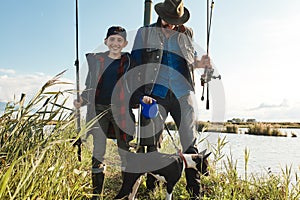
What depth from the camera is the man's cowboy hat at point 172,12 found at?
3027 mm

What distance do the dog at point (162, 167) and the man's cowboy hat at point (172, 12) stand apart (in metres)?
1.27

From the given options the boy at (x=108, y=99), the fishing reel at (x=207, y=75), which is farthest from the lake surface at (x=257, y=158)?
the boy at (x=108, y=99)

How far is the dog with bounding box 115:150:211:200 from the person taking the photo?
268 centimetres

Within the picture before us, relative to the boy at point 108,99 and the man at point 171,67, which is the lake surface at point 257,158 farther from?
the boy at point 108,99

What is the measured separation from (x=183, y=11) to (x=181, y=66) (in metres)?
0.55

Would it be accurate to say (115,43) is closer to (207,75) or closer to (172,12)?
(172,12)

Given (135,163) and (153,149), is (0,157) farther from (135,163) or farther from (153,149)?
(153,149)

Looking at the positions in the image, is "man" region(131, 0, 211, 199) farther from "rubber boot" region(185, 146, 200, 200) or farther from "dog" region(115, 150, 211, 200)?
"dog" region(115, 150, 211, 200)

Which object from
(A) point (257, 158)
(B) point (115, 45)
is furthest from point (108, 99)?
(A) point (257, 158)

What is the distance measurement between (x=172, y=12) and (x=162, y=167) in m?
1.45

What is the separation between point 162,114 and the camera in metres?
3.01

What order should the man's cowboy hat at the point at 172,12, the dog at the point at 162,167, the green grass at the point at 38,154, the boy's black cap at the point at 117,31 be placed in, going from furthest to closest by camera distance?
the boy's black cap at the point at 117,31 → the man's cowboy hat at the point at 172,12 → the dog at the point at 162,167 → the green grass at the point at 38,154

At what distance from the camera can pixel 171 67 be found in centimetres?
307

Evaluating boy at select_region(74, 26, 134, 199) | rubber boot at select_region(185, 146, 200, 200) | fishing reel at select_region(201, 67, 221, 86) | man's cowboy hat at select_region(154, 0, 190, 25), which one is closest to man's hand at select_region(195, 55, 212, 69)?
fishing reel at select_region(201, 67, 221, 86)
